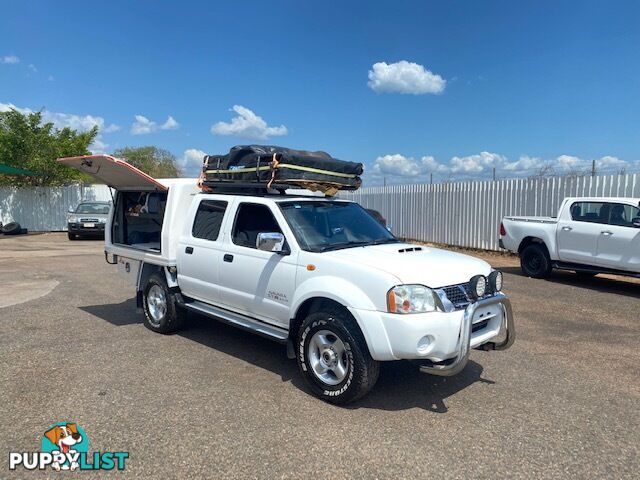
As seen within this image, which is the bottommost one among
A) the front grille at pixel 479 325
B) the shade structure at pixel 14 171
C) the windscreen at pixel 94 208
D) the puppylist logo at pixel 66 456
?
the puppylist logo at pixel 66 456

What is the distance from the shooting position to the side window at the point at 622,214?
30.8 feet

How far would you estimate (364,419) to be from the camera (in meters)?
4.03

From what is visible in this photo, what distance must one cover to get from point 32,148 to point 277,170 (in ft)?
74.5

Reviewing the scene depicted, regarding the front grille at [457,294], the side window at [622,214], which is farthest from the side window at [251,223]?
the side window at [622,214]

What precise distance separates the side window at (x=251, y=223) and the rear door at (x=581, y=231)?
740 cm

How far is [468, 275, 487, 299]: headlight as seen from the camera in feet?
14.2

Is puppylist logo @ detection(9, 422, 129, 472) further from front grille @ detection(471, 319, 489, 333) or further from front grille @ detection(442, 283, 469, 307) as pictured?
front grille @ detection(471, 319, 489, 333)

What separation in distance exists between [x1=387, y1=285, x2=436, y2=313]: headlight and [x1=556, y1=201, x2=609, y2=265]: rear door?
726 centimetres

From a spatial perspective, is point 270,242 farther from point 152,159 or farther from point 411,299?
point 152,159

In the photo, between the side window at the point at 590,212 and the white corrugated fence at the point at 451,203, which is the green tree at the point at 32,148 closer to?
the white corrugated fence at the point at 451,203

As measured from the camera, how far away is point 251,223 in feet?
18.0

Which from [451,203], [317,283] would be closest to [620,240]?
[317,283]

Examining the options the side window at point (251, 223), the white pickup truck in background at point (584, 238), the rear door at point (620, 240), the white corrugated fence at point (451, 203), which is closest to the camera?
the side window at point (251, 223)

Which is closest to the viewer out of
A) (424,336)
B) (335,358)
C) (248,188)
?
(424,336)
